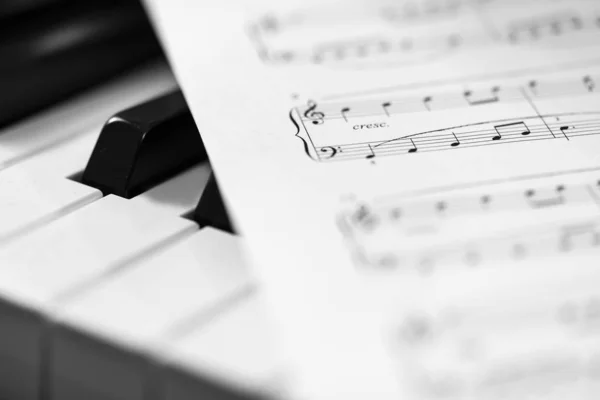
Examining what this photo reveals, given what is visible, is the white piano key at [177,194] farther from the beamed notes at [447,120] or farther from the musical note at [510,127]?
the musical note at [510,127]

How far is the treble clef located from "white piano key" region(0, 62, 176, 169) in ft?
0.77

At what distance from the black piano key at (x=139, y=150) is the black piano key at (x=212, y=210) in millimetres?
84

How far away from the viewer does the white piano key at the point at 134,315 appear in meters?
0.63

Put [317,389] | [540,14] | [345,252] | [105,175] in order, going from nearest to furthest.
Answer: [317,389], [345,252], [105,175], [540,14]

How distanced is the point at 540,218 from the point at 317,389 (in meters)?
0.25

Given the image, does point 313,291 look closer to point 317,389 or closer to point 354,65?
point 317,389

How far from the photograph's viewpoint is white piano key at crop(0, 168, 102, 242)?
0.78 meters

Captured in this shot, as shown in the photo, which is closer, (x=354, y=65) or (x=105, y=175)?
→ (x=105, y=175)

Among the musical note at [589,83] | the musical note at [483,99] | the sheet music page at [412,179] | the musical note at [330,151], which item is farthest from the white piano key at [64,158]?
the musical note at [589,83]

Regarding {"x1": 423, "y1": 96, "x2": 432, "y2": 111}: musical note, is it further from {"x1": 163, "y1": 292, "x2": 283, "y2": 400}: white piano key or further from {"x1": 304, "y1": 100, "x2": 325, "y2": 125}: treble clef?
{"x1": 163, "y1": 292, "x2": 283, "y2": 400}: white piano key

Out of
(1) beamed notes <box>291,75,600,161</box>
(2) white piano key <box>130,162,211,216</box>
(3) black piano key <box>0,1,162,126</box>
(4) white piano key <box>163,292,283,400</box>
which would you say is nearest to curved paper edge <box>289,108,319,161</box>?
(1) beamed notes <box>291,75,600,161</box>

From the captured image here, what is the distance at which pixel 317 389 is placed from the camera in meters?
0.57

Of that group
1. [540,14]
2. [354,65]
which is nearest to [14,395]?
[354,65]

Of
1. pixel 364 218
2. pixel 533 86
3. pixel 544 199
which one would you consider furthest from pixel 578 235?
pixel 533 86
